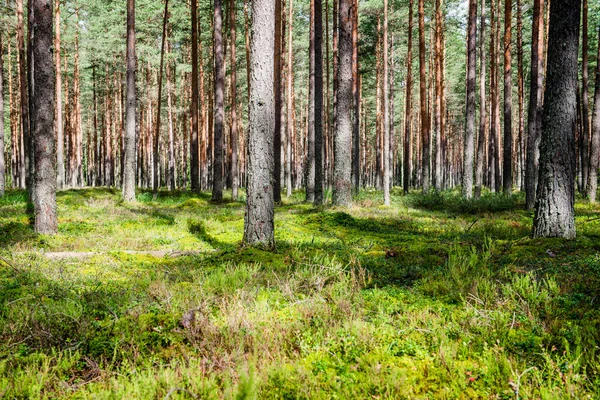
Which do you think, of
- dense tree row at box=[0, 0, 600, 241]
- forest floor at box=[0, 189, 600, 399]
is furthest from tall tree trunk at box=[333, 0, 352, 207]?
forest floor at box=[0, 189, 600, 399]

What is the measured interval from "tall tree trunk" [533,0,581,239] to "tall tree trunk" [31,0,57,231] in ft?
31.1

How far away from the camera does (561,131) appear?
6.41 metres

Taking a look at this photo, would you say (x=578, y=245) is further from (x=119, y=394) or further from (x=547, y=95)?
(x=119, y=394)

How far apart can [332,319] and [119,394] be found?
1.77 meters

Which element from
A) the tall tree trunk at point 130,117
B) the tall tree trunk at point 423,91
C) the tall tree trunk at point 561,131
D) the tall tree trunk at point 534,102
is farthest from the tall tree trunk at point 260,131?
the tall tree trunk at point 423,91

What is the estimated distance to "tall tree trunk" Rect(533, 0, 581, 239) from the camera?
6.38 metres

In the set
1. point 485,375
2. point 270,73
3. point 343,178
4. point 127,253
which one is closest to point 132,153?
point 343,178

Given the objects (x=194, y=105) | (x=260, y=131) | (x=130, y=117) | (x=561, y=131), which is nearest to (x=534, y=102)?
(x=561, y=131)

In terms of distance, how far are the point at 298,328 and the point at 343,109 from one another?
35.7 ft

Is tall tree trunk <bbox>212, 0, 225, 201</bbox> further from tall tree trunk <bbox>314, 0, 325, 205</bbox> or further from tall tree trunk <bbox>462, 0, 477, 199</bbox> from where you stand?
tall tree trunk <bbox>462, 0, 477, 199</bbox>

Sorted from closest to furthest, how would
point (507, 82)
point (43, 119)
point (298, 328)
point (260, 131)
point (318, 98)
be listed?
point (298, 328) < point (260, 131) < point (43, 119) < point (318, 98) < point (507, 82)

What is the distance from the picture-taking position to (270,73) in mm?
6117

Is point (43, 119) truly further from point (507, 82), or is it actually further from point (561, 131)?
point (507, 82)

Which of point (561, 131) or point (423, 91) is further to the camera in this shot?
point (423, 91)
